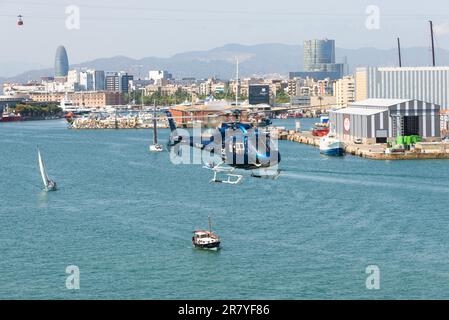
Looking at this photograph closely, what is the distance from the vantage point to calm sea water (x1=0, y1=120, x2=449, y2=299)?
14.8ft

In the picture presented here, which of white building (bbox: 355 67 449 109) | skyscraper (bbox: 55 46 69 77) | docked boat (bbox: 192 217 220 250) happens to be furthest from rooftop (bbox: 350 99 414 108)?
skyscraper (bbox: 55 46 69 77)

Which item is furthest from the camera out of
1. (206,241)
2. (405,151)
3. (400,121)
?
(400,121)

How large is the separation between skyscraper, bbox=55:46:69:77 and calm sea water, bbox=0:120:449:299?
6740cm

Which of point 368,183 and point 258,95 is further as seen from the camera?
point 258,95

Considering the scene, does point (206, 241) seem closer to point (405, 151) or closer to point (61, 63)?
point (405, 151)

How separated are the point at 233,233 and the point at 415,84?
13.6m

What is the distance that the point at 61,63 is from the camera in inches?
3061

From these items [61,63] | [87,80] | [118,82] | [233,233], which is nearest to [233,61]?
[61,63]

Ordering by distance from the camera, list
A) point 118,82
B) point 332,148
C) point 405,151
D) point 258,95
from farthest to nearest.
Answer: point 118,82
point 258,95
point 332,148
point 405,151

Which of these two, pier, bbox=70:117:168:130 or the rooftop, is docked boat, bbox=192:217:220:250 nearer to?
the rooftop

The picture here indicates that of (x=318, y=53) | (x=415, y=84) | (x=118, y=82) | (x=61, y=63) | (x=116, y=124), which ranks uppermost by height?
(x=318, y=53)

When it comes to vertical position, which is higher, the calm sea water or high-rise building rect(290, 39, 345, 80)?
high-rise building rect(290, 39, 345, 80)

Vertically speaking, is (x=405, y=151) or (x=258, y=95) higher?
(x=258, y=95)
